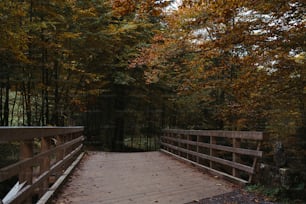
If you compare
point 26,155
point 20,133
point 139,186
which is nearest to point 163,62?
point 139,186

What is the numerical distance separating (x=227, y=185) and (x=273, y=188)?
0.91 metres

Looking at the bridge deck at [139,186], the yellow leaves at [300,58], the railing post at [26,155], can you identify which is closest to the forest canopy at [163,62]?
the yellow leaves at [300,58]

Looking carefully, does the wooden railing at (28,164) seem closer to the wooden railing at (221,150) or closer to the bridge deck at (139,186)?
the bridge deck at (139,186)

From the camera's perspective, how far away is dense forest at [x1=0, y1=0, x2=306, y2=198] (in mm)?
5707

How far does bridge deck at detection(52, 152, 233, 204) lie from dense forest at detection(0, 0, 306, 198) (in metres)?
1.47

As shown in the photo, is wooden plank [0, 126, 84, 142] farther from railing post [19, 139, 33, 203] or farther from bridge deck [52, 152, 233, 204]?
bridge deck [52, 152, 233, 204]

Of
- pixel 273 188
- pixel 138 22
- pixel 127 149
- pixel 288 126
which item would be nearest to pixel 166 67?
pixel 138 22

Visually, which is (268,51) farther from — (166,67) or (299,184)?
(166,67)

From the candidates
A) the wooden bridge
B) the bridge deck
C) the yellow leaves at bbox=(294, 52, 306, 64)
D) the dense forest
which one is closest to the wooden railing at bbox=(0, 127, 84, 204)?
the wooden bridge

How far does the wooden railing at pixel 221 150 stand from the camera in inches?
197

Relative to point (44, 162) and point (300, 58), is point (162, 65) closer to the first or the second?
point (300, 58)

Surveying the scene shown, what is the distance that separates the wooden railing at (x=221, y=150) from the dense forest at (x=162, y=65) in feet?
1.64

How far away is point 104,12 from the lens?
37.6 ft

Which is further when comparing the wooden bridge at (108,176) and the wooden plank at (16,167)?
the wooden bridge at (108,176)
